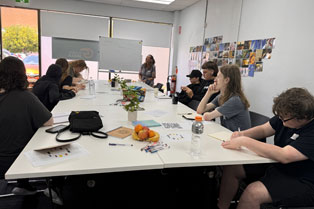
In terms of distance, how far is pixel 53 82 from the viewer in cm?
278

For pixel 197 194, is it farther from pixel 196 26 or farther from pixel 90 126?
pixel 196 26

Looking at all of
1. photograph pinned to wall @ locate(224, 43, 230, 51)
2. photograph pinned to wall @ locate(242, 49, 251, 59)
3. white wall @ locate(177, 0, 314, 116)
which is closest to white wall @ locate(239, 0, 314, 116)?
white wall @ locate(177, 0, 314, 116)

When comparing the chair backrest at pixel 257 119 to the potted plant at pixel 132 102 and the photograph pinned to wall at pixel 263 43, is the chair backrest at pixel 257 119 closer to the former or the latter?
the potted plant at pixel 132 102

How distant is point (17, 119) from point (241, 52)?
356cm

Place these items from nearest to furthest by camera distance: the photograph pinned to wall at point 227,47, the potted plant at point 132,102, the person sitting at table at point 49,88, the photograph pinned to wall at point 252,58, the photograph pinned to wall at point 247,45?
the potted plant at point 132,102, the person sitting at table at point 49,88, the photograph pinned to wall at point 252,58, the photograph pinned to wall at point 247,45, the photograph pinned to wall at point 227,47

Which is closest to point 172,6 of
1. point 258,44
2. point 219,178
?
point 258,44

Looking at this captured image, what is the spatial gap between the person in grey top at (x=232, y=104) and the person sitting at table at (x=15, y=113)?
151 cm

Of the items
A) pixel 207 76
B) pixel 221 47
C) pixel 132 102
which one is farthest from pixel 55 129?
pixel 221 47

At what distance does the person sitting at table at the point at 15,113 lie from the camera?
1625mm

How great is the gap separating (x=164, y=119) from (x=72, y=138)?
924mm

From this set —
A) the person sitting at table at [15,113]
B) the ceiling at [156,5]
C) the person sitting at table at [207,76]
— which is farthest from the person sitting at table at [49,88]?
the ceiling at [156,5]

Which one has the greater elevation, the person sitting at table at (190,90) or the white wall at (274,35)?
the white wall at (274,35)

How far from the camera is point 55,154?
50.3 inches

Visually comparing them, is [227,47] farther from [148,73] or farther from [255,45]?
Answer: [148,73]
